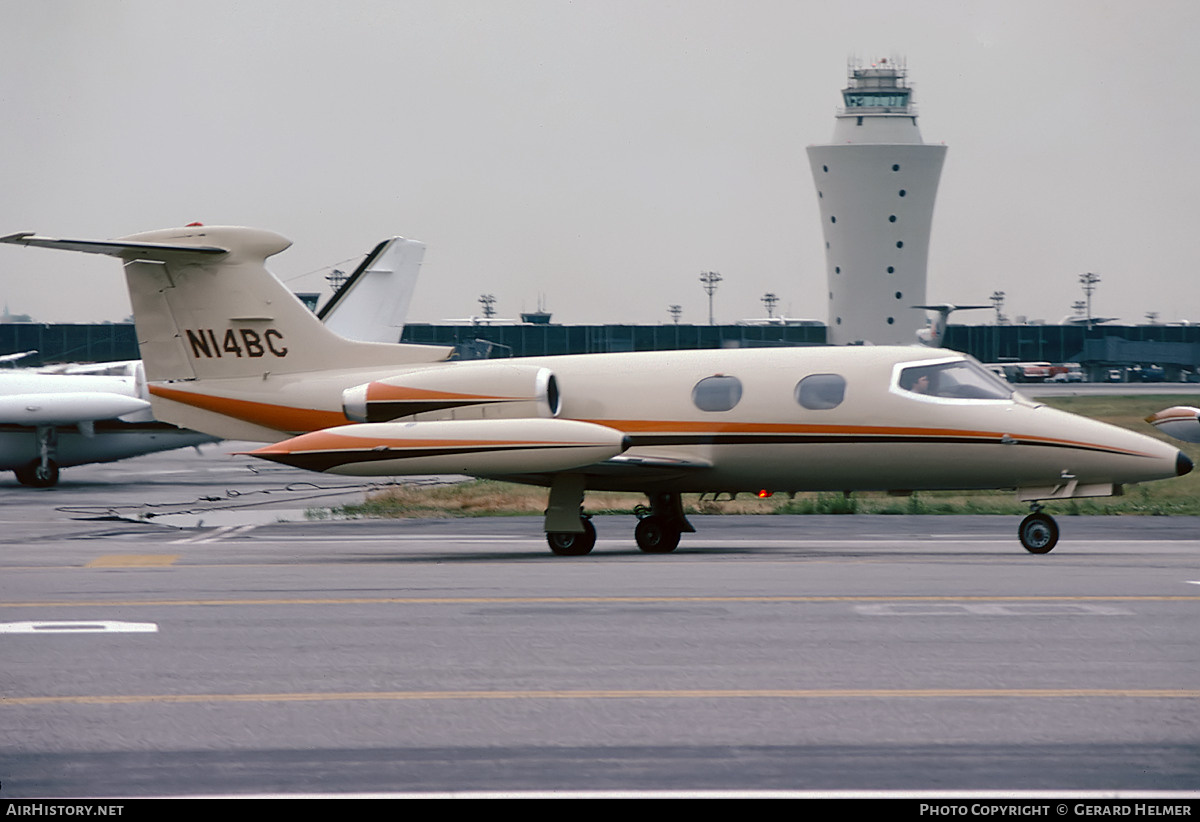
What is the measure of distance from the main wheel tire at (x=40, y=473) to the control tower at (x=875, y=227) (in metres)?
120

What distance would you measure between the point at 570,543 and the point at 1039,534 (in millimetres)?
5847

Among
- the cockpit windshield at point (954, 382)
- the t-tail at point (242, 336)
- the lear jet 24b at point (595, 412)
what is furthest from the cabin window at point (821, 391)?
the t-tail at point (242, 336)

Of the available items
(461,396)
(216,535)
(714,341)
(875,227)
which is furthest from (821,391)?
(875,227)

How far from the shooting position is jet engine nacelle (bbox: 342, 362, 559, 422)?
19125 millimetres

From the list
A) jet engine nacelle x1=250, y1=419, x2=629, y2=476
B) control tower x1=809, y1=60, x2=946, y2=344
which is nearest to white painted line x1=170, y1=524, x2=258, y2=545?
jet engine nacelle x1=250, y1=419, x2=629, y2=476

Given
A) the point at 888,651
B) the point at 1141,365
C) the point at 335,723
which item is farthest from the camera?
the point at 1141,365

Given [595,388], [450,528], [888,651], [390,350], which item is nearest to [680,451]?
[595,388]

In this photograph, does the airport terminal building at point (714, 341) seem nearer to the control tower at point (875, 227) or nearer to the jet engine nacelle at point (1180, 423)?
the control tower at point (875, 227)

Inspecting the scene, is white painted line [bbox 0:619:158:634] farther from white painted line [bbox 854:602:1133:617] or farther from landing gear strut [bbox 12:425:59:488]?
landing gear strut [bbox 12:425:59:488]

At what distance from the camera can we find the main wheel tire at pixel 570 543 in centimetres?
1870

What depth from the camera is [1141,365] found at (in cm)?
14625

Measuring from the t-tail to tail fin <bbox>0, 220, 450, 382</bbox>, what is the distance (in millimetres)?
14
